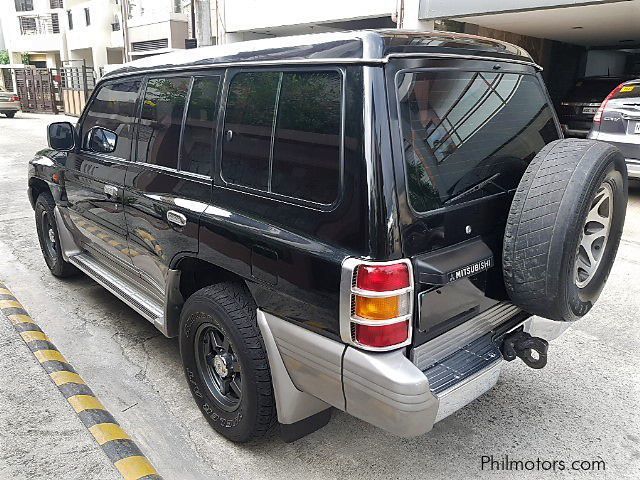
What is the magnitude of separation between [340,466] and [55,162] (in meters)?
3.38

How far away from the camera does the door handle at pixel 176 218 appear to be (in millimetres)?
2816

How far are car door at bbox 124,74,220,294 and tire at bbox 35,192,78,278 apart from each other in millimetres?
1732

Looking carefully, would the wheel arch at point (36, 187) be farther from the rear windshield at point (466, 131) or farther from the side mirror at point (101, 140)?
the rear windshield at point (466, 131)

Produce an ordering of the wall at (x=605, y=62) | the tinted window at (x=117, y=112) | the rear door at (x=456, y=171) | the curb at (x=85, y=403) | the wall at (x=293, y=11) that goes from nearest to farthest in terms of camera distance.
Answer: the rear door at (x=456, y=171) < the curb at (x=85, y=403) < the tinted window at (x=117, y=112) < the wall at (x=293, y=11) < the wall at (x=605, y=62)

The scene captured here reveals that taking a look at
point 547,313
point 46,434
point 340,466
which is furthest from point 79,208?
point 547,313

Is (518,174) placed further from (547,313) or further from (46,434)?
(46,434)

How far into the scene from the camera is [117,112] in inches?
143

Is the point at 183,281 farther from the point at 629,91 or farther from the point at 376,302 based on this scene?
the point at 629,91

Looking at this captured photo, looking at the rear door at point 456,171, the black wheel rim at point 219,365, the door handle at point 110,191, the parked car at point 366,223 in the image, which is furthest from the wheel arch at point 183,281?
the rear door at point 456,171

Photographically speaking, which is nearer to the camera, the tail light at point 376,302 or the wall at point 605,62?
the tail light at point 376,302

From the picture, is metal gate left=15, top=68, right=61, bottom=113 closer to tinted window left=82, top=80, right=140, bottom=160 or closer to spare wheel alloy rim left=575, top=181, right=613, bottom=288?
tinted window left=82, top=80, right=140, bottom=160

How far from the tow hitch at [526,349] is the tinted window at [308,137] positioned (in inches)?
45.4

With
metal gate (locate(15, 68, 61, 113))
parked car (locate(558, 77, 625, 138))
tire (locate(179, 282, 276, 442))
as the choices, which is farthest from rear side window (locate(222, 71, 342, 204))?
metal gate (locate(15, 68, 61, 113))

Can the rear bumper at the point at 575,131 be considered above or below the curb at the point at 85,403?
above
